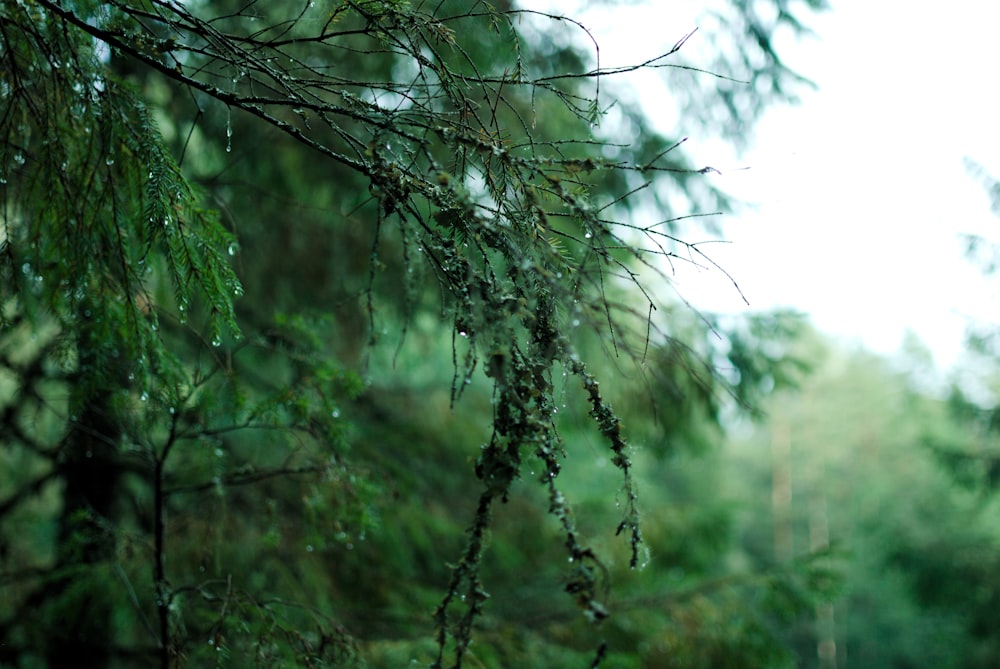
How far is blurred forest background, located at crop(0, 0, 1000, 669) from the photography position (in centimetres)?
160

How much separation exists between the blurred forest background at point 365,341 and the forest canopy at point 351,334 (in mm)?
20

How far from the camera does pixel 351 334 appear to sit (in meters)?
5.89

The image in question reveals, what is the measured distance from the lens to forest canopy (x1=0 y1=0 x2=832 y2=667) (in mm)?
1587

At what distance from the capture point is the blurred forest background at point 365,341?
1.60 meters

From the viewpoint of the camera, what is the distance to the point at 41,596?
3.59 m

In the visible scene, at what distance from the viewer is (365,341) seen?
215 inches

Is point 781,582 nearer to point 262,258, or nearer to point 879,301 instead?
point 262,258

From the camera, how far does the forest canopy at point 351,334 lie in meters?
1.59

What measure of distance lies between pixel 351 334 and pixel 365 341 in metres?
0.48

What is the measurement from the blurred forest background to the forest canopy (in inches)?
0.8

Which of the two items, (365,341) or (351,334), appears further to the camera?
(351,334)

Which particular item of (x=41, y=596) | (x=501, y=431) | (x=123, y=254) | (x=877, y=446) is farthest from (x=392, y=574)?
(x=877, y=446)

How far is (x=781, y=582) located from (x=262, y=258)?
14.0 ft

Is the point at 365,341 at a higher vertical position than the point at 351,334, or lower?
lower
